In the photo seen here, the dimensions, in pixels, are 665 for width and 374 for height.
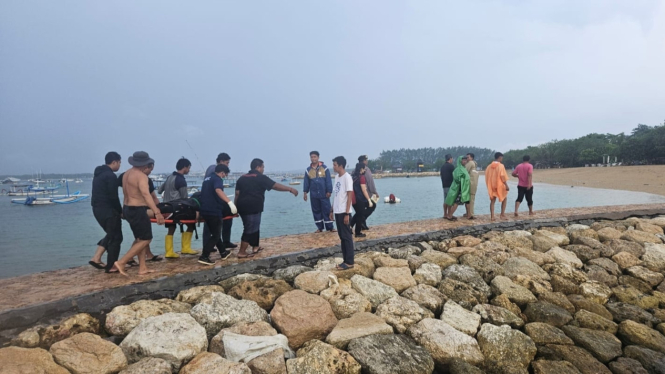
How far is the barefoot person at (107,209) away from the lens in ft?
16.3

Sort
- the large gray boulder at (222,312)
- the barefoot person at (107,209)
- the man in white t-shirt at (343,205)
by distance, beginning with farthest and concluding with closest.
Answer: the man in white t-shirt at (343,205) < the barefoot person at (107,209) < the large gray boulder at (222,312)

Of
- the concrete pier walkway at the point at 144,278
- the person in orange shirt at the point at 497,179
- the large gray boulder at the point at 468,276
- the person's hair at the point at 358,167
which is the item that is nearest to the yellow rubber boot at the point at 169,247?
the concrete pier walkway at the point at 144,278

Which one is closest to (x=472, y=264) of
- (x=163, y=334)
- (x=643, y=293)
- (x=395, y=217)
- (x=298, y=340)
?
(x=643, y=293)

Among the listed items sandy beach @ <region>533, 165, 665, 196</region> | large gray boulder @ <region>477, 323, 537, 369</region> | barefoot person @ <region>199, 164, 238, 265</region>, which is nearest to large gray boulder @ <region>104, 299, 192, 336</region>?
barefoot person @ <region>199, 164, 238, 265</region>

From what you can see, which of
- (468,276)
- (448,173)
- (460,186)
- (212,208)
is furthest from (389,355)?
(448,173)

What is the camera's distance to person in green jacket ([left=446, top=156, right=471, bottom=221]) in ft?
27.8

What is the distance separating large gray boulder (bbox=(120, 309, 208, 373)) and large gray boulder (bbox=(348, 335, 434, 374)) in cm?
161

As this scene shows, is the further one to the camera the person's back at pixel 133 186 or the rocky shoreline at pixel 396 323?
the person's back at pixel 133 186

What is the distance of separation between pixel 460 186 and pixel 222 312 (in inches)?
254

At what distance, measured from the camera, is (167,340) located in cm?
350

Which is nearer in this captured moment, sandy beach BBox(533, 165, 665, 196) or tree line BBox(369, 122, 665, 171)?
sandy beach BBox(533, 165, 665, 196)

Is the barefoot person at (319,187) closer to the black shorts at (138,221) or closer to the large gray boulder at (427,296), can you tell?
the large gray boulder at (427,296)

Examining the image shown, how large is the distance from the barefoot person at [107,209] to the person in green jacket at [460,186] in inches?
277

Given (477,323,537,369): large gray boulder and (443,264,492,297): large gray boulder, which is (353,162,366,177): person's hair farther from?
(477,323,537,369): large gray boulder
